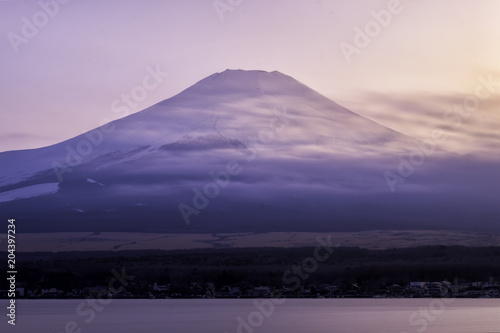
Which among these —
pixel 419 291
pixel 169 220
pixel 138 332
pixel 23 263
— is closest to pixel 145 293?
pixel 23 263

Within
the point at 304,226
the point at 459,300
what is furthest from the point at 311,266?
the point at 304,226

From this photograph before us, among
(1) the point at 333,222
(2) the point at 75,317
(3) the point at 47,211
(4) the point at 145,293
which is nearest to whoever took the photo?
(2) the point at 75,317

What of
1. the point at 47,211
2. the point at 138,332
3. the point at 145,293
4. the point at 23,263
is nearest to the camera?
the point at 138,332

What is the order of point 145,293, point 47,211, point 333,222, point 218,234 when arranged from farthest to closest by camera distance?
point 47,211, point 333,222, point 218,234, point 145,293

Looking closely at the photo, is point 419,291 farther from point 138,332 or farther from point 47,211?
point 47,211

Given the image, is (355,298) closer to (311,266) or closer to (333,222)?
(311,266)

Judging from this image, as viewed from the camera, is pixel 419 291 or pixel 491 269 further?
pixel 491 269
